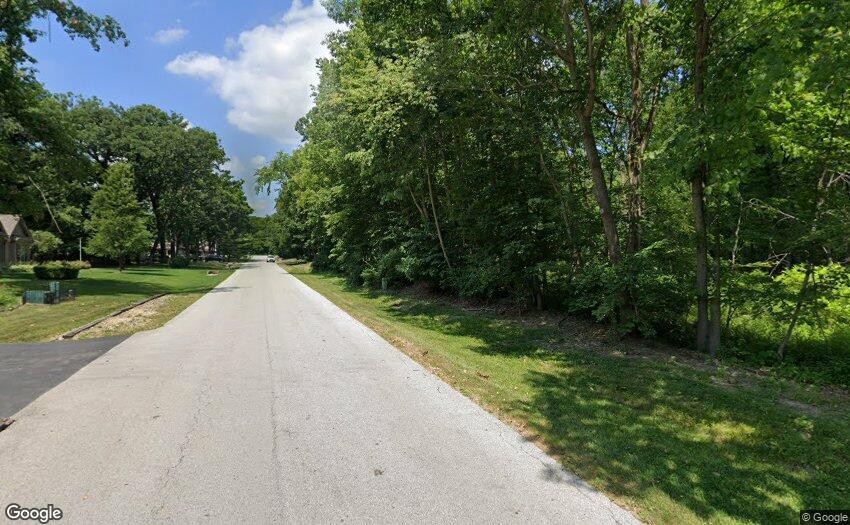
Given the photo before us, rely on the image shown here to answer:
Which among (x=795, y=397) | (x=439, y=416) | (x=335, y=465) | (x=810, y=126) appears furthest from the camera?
(x=810, y=126)

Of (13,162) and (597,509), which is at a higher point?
(13,162)

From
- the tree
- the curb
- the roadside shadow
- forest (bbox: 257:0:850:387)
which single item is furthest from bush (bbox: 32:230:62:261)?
the roadside shadow

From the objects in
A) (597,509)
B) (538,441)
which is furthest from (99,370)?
(597,509)

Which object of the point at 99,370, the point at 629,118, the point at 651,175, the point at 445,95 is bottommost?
the point at 99,370

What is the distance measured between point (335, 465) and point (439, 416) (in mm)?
1575

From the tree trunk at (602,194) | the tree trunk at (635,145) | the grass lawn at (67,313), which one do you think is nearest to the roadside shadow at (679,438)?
the tree trunk at (602,194)

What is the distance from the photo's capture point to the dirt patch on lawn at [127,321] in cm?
1042

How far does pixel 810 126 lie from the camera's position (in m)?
7.68

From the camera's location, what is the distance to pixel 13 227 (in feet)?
136

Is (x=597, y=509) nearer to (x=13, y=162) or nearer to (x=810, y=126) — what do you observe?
(x=810, y=126)

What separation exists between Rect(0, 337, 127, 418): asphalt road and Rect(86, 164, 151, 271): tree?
30.8 meters

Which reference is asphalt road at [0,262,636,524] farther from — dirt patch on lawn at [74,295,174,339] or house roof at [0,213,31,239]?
house roof at [0,213,31,239]

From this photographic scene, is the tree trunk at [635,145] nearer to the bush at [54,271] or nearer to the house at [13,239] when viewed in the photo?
the bush at [54,271]

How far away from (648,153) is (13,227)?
52.8 metres
